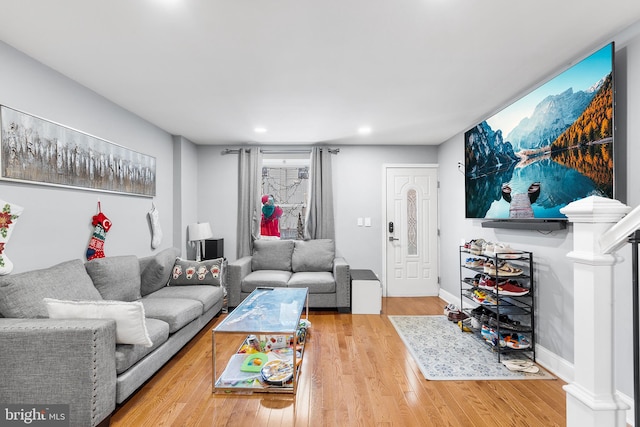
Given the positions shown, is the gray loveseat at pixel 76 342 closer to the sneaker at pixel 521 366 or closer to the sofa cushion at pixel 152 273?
the sofa cushion at pixel 152 273

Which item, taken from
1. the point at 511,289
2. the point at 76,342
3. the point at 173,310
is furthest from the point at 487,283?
the point at 76,342

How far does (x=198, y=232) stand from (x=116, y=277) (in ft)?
6.07

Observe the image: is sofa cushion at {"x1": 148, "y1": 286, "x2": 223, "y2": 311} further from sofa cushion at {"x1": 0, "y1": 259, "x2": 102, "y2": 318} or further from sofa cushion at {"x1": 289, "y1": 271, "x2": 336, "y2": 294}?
sofa cushion at {"x1": 289, "y1": 271, "x2": 336, "y2": 294}

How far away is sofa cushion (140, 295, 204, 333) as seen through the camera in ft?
8.86

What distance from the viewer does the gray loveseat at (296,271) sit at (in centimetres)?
419

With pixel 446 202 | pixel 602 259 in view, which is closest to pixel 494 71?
pixel 602 259

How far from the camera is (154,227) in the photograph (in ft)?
13.2

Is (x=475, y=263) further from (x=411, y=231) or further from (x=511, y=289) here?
(x=411, y=231)

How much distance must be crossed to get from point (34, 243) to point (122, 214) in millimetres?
1112

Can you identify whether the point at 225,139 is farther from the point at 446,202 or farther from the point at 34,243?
the point at 446,202

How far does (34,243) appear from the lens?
2.38 m

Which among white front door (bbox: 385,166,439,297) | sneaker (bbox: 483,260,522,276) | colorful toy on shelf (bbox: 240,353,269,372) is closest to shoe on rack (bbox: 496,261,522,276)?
sneaker (bbox: 483,260,522,276)

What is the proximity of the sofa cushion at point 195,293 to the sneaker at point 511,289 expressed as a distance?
286 cm

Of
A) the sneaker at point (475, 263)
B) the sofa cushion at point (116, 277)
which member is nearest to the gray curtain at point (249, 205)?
the sofa cushion at point (116, 277)
